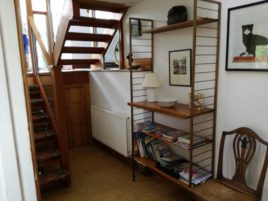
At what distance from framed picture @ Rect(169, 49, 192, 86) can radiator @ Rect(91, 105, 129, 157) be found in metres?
0.96

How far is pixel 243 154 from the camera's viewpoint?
181 cm

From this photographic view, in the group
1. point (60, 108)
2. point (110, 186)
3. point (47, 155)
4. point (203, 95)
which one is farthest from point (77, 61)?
point (203, 95)

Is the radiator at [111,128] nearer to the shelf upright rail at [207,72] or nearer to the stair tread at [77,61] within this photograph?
the stair tread at [77,61]

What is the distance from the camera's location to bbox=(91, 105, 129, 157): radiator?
3.11 meters

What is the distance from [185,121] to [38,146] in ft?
6.26

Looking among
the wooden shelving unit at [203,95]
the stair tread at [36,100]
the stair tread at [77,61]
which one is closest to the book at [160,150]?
the wooden shelving unit at [203,95]

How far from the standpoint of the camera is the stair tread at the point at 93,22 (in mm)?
2713

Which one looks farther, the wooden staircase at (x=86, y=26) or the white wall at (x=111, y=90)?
the white wall at (x=111, y=90)

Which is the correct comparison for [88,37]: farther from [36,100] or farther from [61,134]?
[61,134]

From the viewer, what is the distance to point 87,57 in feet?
13.0

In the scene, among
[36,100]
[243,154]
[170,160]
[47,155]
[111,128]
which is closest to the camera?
[243,154]

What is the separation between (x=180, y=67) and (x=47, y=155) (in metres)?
1.89

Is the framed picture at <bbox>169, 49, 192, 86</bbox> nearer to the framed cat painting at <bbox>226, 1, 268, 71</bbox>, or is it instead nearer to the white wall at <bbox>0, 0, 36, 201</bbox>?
the framed cat painting at <bbox>226, 1, 268, 71</bbox>

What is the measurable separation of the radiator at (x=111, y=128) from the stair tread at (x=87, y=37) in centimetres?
112
